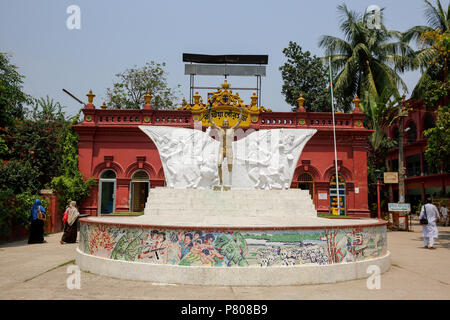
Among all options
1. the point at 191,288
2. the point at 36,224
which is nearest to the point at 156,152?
the point at 36,224

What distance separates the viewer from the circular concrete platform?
245 inches

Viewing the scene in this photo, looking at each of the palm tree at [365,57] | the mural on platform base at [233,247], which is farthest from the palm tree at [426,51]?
the mural on platform base at [233,247]

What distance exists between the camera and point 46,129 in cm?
2119

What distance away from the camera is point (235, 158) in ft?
45.2

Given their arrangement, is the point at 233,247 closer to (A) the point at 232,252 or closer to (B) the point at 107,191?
(A) the point at 232,252

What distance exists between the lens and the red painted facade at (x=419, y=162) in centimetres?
3144

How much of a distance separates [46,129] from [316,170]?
637 inches

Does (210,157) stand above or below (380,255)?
above

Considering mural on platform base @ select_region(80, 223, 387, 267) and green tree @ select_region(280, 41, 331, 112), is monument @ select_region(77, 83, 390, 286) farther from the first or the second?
green tree @ select_region(280, 41, 331, 112)

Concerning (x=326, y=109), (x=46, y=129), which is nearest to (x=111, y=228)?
(x=46, y=129)

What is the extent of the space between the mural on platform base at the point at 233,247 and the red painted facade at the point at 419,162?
27.8 metres

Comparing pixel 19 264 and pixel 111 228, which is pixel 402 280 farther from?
pixel 19 264

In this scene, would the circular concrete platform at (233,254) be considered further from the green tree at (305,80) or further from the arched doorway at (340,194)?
the green tree at (305,80)

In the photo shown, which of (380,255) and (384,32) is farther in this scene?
(384,32)
